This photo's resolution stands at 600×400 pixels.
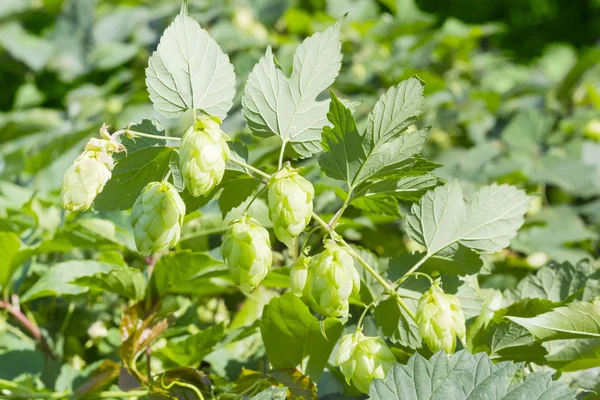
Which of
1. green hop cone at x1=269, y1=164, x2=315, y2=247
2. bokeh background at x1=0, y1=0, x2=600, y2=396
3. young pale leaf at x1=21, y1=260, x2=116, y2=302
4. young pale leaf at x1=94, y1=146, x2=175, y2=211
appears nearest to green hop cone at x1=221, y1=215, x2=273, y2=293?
green hop cone at x1=269, y1=164, x2=315, y2=247

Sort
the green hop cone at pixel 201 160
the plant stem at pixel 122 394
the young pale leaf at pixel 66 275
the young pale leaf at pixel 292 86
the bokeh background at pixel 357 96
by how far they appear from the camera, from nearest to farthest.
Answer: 1. the green hop cone at pixel 201 160
2. the young pale leaf at pixel 292 86
3. the plant stem at pixel 122 394
4. the young pale leaf at pixel 66 275
5. the bokeh background at pixel 357 96

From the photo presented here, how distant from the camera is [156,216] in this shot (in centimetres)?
58

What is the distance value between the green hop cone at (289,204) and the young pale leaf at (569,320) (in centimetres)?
22

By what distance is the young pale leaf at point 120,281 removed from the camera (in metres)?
0.82

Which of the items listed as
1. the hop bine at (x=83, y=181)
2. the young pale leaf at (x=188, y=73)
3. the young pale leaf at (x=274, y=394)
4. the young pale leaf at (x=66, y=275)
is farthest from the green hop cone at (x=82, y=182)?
the young pale leaf at (x=66, y=275)

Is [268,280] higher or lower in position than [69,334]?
higher

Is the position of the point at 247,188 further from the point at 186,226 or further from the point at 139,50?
the point at 139,50

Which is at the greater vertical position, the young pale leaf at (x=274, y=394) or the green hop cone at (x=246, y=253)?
the green hop cone at (x=246, y=253)

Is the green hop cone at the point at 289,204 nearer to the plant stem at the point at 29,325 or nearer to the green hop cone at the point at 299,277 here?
the green hop cone at the point at 299,277

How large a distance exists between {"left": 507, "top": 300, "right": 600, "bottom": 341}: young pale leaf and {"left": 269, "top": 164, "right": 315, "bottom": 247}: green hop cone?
221 mm

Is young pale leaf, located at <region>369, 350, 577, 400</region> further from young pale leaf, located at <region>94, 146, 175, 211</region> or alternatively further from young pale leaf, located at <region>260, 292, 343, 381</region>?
young pale leaf, located at <region>94, 146, 175, 211</region>

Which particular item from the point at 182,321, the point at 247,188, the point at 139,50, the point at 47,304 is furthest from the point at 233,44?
the point at 247,188

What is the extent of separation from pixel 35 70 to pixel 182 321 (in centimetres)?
163

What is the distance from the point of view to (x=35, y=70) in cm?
231
